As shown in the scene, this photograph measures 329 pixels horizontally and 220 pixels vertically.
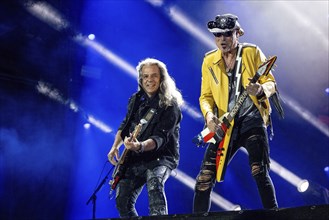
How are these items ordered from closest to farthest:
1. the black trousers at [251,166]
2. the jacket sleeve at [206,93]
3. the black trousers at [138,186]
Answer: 1. the black trousers at [251,166]
2. the black trousers at [138,186]
3. the jacket sleeve at [206,93]

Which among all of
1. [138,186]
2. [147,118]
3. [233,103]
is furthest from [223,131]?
[138,186]

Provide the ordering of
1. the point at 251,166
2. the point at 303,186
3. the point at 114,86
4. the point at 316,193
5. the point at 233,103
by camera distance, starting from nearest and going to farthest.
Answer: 1. the point at 251,166
2. the point at 233,103
3. the point at 303,186
4. the point at 316,193
5. the point at 114,86

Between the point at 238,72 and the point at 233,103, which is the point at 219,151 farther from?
the point at 238,72

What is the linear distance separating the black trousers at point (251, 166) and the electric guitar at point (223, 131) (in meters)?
0.05

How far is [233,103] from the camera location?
4.03m

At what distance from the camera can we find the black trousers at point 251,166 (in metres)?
3.66

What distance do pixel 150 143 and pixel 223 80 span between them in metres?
0.84

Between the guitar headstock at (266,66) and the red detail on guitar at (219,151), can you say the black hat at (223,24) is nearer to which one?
the guitar headstock at (266,66)

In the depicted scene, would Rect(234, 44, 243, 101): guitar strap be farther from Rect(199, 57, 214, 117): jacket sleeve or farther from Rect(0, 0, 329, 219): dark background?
Rect(0, 0, 329, 219): dark background

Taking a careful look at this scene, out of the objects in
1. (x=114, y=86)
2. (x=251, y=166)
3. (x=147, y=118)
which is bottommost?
(x=251, y=166)

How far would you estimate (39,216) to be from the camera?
26.1 ft

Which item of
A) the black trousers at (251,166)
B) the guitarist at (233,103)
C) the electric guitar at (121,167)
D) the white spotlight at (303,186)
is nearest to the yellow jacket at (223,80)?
the guitarist at (233,103)

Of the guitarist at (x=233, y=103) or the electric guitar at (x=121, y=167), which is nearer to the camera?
the guitarist at (x=233, y=103)

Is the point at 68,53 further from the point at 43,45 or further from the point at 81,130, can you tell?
the point at 81,130
